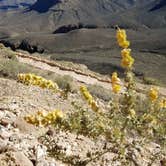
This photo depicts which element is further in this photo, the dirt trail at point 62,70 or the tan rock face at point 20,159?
the dirt trail at point 62,70

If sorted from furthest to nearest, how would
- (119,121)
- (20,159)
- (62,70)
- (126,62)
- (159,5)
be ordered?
(159,5) < (62,70) < (119,121) < (20,159) < (126,62)

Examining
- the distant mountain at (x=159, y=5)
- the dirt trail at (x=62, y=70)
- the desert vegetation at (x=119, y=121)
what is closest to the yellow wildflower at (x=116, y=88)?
the desert vegetation at (x=119, y=121)

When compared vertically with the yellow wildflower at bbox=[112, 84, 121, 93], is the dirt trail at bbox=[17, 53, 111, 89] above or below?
below

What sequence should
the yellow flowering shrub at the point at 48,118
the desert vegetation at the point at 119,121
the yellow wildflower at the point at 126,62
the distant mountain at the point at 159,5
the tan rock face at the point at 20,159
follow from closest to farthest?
the yellow wildflower at the point at 126,62 < the tan rock face at the point at 20,159 < the desert vegetation at the point at 119,121 < the yellow flowering shrub at the point at 48,118 < the distant mountain at the point at 159,5

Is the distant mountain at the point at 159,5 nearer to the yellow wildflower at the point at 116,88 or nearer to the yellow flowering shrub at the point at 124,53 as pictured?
the yellow wildflower at the point at 116,88

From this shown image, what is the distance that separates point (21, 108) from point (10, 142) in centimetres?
272

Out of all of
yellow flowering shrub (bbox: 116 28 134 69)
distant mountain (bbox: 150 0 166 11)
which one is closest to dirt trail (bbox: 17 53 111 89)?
yellow flowering shrub (bbox: 116 28 134 69)

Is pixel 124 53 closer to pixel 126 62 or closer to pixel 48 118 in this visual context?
pixel 126 62

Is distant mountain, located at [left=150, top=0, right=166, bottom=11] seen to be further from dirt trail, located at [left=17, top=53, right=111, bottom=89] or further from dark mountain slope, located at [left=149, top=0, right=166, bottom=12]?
dirt trail, located at [left=17, top=53, right=111, bottom=89]

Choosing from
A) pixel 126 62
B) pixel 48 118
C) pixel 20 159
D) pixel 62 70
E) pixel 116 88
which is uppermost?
pixel 126 62

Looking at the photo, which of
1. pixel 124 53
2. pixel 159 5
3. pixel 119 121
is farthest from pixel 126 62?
pixel 159 5

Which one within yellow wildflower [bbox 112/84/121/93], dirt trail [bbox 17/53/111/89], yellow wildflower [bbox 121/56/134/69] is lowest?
dirt trail [bbox 17/53/111/89]

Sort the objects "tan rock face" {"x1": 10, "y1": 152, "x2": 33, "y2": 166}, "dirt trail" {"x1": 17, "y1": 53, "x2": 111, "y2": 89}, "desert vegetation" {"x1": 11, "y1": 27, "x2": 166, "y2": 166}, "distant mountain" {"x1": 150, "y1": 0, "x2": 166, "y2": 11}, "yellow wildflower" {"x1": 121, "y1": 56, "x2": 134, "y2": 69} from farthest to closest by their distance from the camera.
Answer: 1. "distant mountain" {"x1": 150, "y1": 0, "x2": 166, "y2": 11}
2. "dirt trail" {"x1": 17, "y1": 53, "x2": 111, "y2": 89}
3. "desert vegetation" {"x1": 11, "y1": 27, "x2": 166, "y2": 166}
4. "tan rock face" {"x1": 10, "y1": 152, "x2": 33, "y2": 166}
5. "yellow wildflower" {"x1": 121, "y1": 56, "x2": 134, "y2": 69}

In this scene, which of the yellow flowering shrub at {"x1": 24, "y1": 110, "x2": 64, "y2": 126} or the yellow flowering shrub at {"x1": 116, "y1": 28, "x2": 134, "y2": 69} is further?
the yellow flowering shrub at {"x1": 24, "y1": 110, "x2": 64, "y2": 126}
